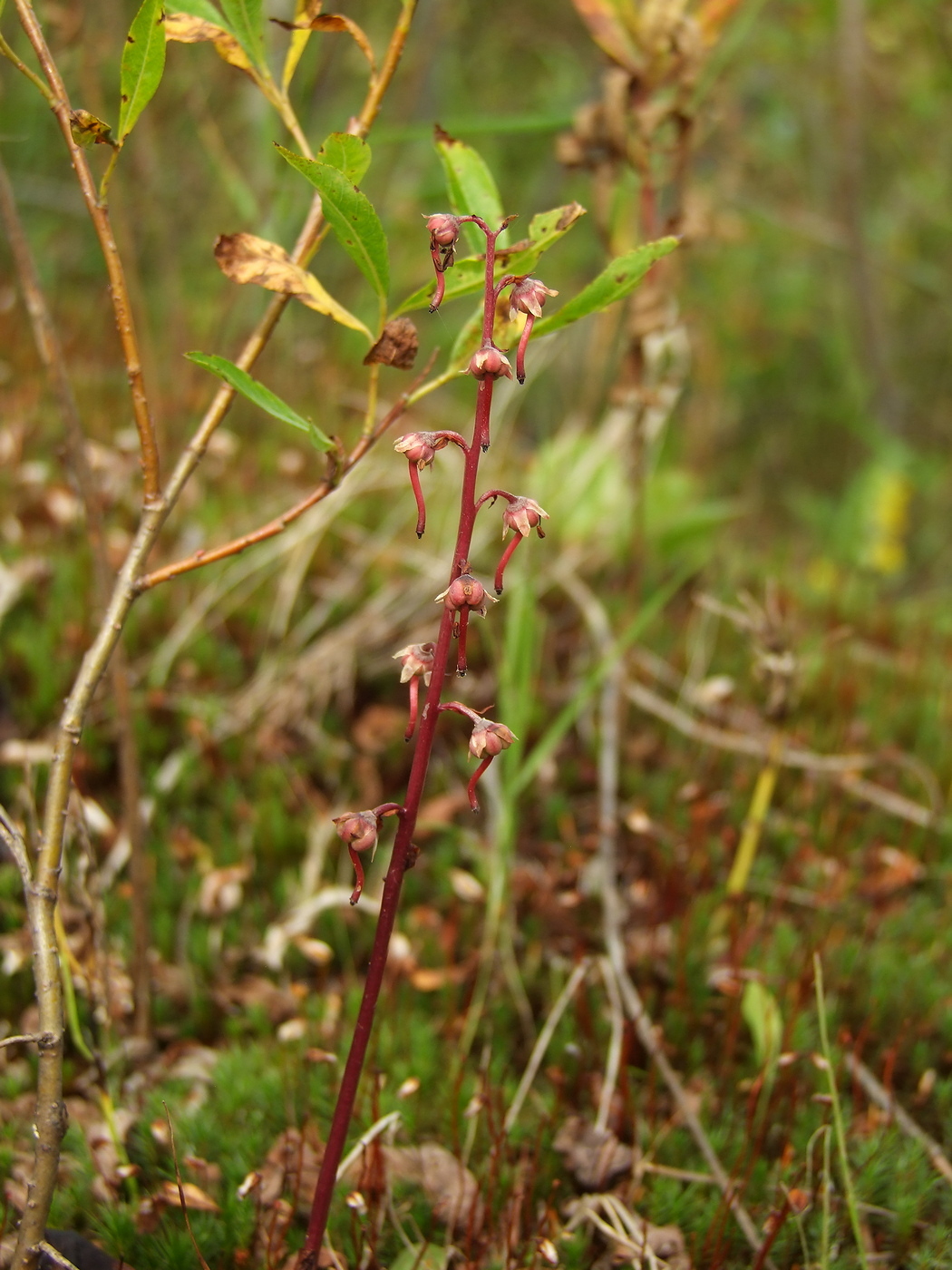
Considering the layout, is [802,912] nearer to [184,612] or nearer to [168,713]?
[168,713]

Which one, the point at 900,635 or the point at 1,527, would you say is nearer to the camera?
the point at 1,527

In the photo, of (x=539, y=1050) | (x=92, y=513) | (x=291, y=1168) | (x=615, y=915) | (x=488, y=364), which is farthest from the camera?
(x=615, y=915)

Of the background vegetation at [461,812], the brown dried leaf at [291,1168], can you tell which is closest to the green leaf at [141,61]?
the background vegetation at [461,812]

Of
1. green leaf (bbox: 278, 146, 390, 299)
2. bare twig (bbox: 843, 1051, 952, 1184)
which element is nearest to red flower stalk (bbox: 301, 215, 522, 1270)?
→ green leaf (bbox: 278, 146, 390, 299)

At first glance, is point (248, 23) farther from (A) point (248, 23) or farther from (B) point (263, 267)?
(B) point (263, 267)

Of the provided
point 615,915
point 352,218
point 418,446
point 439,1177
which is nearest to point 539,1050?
point 439,1177

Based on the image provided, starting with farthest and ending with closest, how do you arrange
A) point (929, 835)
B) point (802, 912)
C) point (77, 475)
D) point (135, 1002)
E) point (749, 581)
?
point (749, 581), point (929, 835), point (802, 912), point (135, 1002), point (77, 475)

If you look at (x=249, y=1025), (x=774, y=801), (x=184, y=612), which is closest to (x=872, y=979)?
(x=774, y=801)
